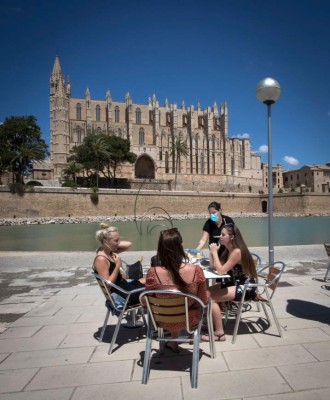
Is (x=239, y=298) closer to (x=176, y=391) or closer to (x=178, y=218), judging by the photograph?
(x=176, y=391)


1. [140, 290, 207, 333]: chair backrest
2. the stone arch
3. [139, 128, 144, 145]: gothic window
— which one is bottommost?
[140, 290, 207, 333]: chair backrest

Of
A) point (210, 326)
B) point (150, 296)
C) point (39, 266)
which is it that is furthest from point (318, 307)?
point (39, 266)

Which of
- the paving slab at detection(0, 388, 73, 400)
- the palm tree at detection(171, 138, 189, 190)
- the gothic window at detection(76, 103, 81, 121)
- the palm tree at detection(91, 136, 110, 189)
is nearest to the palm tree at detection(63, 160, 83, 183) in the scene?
the palm tree at detection(91, 136, 110, 189)

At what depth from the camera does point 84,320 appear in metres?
3.96

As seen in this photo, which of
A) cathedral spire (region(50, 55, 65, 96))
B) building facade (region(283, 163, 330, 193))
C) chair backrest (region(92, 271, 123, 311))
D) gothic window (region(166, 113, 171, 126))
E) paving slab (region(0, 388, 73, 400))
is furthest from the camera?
building facade (region(283, 163, 330, 193))

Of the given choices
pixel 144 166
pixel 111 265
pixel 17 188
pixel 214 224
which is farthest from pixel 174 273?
pixel 144 166

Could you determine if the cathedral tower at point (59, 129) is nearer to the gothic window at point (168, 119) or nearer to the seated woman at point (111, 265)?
the gothic window at point (168, 119)

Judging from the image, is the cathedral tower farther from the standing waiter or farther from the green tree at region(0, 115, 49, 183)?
the standing waiter

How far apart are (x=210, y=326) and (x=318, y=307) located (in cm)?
206

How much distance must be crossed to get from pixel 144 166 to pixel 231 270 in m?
57.6

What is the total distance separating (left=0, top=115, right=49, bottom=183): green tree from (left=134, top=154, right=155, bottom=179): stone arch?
21390 mm

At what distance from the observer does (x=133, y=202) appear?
42562 mm

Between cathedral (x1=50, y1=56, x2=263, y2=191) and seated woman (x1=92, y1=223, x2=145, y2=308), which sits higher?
cathedral (x1=50, y1=56, x2=263, y2=191)

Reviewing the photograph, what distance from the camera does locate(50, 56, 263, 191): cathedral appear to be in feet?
177
